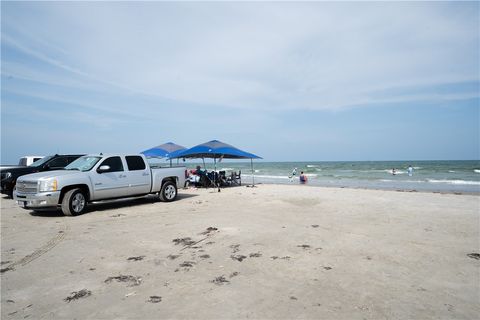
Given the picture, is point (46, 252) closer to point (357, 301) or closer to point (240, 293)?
point (240, 293)

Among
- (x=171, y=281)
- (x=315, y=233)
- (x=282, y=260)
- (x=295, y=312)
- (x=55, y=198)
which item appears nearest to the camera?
(x=295, y=312)

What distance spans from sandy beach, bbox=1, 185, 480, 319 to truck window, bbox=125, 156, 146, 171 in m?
2.38

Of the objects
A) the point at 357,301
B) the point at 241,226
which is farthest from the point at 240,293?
the point at 241,226

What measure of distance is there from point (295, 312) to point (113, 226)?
17.6 ft

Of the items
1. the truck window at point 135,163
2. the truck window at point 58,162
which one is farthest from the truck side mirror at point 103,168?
the truck window at point 58,162

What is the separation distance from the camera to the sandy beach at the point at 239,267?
322cm

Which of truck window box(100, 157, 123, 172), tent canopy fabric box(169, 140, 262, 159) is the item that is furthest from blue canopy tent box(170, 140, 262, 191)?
truck window box(100, 157, 123, 172)

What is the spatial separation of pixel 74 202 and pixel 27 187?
1.25m

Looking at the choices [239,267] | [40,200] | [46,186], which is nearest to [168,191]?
[46,186]

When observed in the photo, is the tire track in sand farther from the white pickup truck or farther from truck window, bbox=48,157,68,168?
truck window, bbox=48,157,68,168

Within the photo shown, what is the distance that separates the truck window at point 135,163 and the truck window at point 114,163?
0.92 feet

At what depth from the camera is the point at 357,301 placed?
3.34 m

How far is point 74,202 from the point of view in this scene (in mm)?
8547

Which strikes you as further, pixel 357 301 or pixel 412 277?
pixel 412 277
